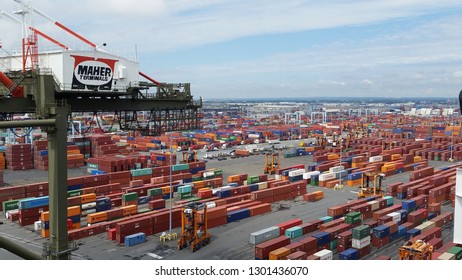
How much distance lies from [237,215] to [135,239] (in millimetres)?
9703

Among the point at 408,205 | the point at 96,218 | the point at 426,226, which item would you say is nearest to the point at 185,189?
the point at 96,218

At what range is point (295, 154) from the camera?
83.0m

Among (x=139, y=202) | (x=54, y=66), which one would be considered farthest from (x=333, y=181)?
(x=54, y=66)

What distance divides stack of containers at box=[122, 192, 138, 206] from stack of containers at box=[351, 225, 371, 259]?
22.3 m

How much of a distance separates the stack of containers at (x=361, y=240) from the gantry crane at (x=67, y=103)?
12757mm

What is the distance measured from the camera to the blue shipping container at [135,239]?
29312mm

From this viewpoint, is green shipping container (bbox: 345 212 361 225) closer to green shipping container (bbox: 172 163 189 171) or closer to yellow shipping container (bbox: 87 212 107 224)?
yellow shipping container (bbox: 87 212 107 224)

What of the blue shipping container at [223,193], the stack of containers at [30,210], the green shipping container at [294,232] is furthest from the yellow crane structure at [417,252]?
the stack of containers at [30,210]

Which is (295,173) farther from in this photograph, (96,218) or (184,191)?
(96,218)

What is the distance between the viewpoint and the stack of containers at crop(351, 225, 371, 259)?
26650 mm

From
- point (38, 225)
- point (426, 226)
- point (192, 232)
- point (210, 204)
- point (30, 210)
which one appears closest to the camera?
point (192, 232)

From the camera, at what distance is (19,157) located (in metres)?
62.6


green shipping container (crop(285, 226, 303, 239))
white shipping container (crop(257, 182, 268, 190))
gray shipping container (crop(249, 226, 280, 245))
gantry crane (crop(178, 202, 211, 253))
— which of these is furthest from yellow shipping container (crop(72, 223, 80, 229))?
white shipping container (crop(257, 182, 268, 190))
